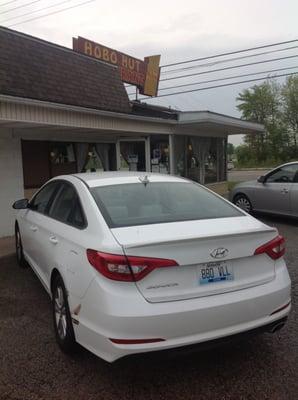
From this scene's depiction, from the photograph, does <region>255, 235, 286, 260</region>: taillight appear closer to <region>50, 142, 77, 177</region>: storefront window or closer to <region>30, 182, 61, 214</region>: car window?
<region>30, 182, 61, 214</region>: car window

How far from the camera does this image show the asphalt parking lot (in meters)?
3.10

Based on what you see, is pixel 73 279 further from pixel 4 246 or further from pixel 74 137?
pixel 74 137

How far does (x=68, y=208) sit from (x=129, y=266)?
1.47 m

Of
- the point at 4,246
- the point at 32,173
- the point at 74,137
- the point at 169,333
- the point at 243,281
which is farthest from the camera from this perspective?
the point at 74,137

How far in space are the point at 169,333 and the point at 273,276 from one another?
98cm

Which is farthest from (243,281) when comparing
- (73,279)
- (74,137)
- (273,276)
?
(74,137)

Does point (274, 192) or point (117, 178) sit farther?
point (274, 192)

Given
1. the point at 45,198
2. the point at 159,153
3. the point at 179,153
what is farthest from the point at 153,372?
the point at 179,153

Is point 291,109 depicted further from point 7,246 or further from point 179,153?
point 7,246

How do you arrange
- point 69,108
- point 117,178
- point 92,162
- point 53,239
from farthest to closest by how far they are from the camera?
point 92,162 < point 69,108 < point 117,178 < point 53,239

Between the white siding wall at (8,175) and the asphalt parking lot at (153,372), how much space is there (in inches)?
224

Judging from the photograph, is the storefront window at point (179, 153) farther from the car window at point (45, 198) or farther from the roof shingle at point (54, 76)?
the car window at point (45, 198)

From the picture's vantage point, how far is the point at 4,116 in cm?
741

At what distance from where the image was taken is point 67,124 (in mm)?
8891
